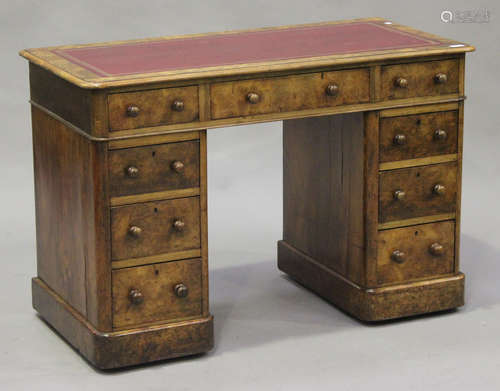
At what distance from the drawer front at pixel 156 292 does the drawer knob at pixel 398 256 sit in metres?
0.77

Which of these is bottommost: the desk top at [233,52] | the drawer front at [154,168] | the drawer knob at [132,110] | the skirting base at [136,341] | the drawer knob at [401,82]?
the skirting base at [136,341]

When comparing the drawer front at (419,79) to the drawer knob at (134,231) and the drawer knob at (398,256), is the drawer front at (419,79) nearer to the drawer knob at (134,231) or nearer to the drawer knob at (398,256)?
the drawer knob at (398,256)

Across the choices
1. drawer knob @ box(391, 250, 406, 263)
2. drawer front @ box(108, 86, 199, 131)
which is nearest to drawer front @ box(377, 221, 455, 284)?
drawer knob @ box(391, 250, 406, 263)

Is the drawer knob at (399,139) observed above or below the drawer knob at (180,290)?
above

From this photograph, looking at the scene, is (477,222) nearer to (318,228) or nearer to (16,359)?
(318,228)

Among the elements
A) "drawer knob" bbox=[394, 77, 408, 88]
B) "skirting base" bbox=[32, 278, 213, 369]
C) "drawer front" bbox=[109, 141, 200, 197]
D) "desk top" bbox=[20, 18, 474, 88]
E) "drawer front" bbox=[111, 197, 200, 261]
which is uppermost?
"desk top" bbox=[20, 18, 474, 88]

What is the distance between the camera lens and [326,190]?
544 cm

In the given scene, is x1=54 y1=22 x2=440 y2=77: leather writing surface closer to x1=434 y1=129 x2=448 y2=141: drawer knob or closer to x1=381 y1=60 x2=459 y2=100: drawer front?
x1=381 y1=60 x2=459 y2=100: drawer front

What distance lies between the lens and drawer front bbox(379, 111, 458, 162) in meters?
5.12

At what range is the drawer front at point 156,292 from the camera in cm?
485

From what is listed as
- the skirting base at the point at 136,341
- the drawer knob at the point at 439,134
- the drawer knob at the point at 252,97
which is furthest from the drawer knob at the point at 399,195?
the skirting base at the point at 136,341

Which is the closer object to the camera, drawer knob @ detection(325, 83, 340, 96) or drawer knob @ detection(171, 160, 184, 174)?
drawer knob @ detection(171, 160, 184, 174)

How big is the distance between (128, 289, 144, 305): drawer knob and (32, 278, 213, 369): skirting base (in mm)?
103

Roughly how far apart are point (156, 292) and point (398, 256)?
943 millimetres
